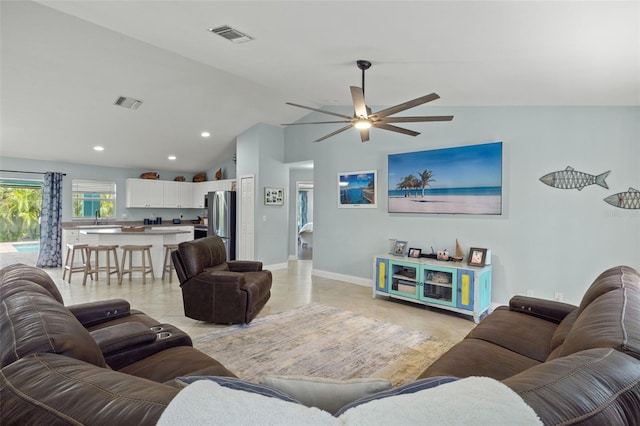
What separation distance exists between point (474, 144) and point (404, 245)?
1.70 meters

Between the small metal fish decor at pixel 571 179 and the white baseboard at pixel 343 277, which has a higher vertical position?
the small metal fish decor at pixel 571 179

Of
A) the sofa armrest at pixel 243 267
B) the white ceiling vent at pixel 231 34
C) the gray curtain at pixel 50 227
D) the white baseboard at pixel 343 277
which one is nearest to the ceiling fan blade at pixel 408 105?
the white ceiling vent at pixel 231 34

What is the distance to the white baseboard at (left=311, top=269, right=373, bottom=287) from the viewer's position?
5.70 m

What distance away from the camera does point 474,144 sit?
4477 millimetres

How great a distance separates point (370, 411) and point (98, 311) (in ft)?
7.71

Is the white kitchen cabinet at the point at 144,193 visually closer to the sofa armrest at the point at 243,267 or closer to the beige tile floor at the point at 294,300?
the beige tile floor at the point at 294,300

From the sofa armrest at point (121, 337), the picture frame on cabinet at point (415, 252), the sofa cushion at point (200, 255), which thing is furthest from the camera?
the picture frame on cabinet at point (415, 252)

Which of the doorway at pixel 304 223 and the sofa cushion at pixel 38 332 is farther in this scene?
the doorway at pixel 304 223

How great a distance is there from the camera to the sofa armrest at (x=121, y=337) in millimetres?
1709

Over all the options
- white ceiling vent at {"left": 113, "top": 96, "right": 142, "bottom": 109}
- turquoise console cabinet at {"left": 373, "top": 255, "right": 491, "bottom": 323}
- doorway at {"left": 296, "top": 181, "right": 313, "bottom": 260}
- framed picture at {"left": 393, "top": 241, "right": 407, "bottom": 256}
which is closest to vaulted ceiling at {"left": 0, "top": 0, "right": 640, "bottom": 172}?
white ceiling vent at {"left": 113, "top": 96, "right": 142, "bottom": 109}

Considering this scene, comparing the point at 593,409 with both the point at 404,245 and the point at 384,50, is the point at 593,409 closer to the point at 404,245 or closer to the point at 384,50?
the point at 384,50

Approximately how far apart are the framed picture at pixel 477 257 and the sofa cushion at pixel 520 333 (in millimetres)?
1656

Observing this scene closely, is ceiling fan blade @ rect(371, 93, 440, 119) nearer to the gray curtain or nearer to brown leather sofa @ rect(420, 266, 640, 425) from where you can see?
brown leather sofa @ rect(420, 266, 640, 425)

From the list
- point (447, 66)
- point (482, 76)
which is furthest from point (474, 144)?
point (447, 66)
